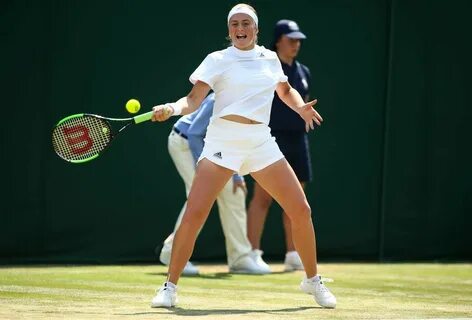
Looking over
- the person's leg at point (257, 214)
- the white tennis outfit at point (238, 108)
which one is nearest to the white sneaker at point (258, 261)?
the person's leg at point (257, 214)

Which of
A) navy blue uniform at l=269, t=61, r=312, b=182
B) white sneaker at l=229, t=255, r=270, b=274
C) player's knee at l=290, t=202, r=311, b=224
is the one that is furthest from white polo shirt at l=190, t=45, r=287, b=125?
navy blue uniform at l=269, t=61, r=312, b=182

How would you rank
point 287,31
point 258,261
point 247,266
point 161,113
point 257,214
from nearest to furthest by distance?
point 161,113
point 247,266
point 258,261
point 287,31
point 257,214

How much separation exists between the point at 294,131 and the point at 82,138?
3615 millimetres

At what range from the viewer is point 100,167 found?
10.7 meters

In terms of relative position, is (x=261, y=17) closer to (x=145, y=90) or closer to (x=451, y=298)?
(x=145, y=90)

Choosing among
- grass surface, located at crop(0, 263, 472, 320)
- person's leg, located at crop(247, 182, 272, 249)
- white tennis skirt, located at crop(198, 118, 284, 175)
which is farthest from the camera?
person's leg, located at crop(247, 182, 272, 249)

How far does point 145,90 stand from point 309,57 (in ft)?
5.68

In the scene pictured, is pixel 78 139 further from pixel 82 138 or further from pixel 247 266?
pixel 247 266

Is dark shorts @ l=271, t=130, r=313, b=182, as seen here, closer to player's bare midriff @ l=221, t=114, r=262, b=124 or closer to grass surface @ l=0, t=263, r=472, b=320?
grass surface @ l=0, t=263, r=472, b=320

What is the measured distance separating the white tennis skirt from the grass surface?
2.86 ft

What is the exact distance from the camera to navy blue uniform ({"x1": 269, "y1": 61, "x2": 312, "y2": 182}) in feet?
34.5

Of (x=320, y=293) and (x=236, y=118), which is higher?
(x=236, y=118)

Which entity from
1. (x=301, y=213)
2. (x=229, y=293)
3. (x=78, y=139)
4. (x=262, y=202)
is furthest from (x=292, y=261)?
(x=78, y=139)

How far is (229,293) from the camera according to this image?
8.31 meters
